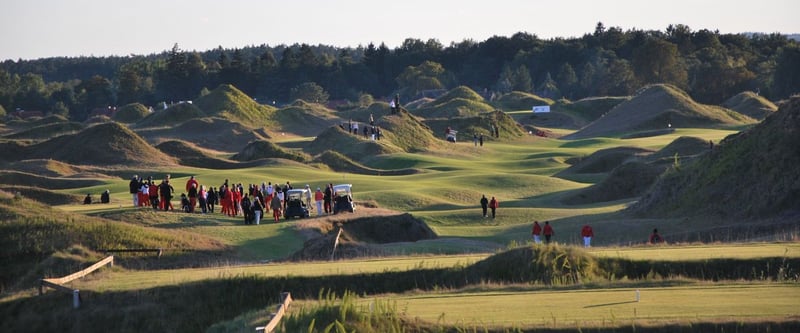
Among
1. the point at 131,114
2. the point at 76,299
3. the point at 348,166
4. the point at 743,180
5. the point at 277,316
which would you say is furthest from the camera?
the point at 131,114

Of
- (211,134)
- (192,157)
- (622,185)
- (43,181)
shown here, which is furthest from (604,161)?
(211,134)

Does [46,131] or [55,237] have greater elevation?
[46,131]

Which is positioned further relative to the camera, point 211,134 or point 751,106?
point 751,106

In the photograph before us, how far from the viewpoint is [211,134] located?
11050cm

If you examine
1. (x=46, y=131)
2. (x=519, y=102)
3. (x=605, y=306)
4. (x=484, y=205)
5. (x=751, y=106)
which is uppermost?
(x=519, y=102)

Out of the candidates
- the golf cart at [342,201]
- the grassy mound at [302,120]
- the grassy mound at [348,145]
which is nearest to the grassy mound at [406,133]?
the grassy mound at [348,145]

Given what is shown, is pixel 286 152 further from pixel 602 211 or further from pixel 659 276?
pixel 659 276

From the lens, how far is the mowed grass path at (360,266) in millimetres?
25619

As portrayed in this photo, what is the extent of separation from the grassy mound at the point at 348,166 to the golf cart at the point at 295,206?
3307 centimetres

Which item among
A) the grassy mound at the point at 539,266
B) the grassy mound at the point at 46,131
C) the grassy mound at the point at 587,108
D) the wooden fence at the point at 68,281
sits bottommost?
the wooden fence at the point at 68,281

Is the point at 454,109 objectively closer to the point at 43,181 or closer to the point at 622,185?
the point at 622,185

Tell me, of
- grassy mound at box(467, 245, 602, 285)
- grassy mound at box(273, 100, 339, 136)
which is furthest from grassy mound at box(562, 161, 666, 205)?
grassy mound at box(273, 100, 339, 136)

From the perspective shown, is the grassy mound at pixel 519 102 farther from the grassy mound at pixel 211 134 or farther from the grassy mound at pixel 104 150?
the grassy mound at pixel 104 150

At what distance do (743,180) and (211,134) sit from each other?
241ft
